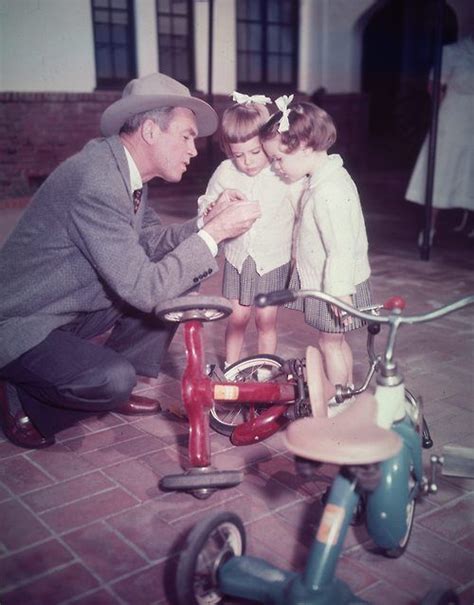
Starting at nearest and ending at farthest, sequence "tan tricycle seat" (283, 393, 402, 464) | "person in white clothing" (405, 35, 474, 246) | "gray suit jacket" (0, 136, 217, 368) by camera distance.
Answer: "tan tricycle seat" (283, 393, 402, 464), "gray suit jacket" (0, 136, 217, 368), "person in white clothing" (405, 35, 474, 246)

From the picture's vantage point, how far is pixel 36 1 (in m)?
10.2

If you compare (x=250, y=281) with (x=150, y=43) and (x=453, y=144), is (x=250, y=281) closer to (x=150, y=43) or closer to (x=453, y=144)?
(x=453, y=144)

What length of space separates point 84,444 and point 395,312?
1.76 metres

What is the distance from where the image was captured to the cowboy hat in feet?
9.96

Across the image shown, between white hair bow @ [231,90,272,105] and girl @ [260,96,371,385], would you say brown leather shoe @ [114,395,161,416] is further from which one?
white hair bow @ [231,90,272,105]

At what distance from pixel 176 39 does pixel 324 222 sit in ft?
33.4

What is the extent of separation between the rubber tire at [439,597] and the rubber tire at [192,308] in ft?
3.92

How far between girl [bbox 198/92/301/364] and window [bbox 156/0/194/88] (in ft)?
29.9

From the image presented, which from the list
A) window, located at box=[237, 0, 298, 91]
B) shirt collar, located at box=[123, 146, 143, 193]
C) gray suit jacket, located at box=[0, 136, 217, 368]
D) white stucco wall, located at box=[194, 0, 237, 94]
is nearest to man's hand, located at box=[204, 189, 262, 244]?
gray suit jacket, located at box=[0, 136, 217, 368]

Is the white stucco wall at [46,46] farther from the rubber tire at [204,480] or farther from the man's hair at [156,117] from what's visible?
the rubber tire at [204,480]

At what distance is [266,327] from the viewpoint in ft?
11.9

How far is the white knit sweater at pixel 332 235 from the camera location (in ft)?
9.68

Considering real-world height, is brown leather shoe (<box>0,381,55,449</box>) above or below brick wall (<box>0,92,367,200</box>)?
below

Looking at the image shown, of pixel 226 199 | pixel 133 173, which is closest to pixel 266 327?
pixel 226 199
